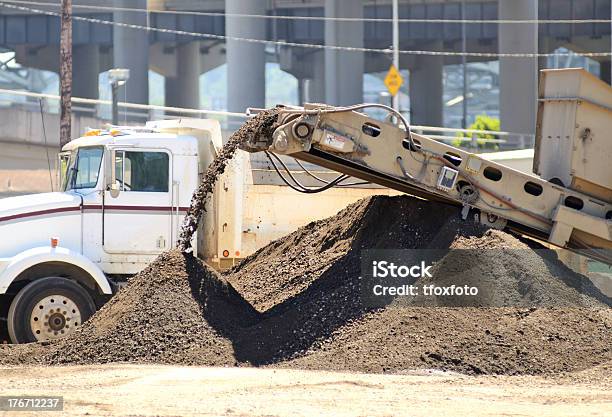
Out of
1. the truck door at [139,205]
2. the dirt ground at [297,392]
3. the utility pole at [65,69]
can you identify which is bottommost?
the dirt ground at [297,392]

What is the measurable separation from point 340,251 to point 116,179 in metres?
3.12

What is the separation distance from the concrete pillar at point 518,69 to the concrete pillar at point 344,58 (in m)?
6.40

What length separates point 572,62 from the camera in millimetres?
122375

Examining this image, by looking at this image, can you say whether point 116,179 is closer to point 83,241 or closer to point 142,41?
point 83,241

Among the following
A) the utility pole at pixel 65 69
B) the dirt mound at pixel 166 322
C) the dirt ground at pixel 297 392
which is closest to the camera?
the dirt ground at pixel 297 392

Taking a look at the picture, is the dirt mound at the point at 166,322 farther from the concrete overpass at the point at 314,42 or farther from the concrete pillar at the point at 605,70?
the concrete pillar at the point at 605,70

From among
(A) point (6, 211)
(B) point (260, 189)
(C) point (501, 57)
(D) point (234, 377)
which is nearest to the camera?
(D) point (234, 377)

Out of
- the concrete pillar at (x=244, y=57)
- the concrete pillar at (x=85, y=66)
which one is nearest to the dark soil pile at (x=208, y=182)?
the concrete pillar at (x=244, y=57)

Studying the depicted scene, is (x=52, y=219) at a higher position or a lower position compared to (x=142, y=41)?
lower

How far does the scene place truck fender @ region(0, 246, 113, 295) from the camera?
1429 cm

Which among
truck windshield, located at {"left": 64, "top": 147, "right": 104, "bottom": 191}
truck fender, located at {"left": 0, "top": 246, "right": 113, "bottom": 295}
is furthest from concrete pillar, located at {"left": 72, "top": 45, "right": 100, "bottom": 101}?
truck fender, located at {"left": 0, "top": 246, "right": 113, "bottom": 295}

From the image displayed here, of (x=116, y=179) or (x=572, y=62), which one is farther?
(x=572, y=62)

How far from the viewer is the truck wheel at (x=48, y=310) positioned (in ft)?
46.9

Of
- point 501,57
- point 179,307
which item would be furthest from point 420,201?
point 501,57
